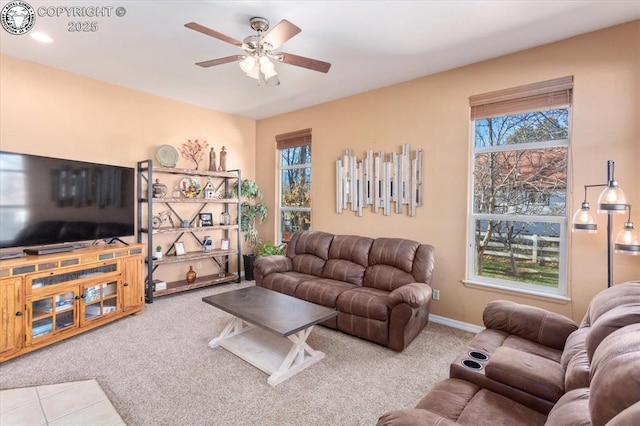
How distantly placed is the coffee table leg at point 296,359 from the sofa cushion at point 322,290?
1.97 feet

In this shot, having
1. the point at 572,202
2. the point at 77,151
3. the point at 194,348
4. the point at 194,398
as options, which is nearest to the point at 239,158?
the point at 77,151

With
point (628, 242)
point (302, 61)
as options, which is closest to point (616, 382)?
point (628, 242)

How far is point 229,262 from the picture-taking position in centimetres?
550

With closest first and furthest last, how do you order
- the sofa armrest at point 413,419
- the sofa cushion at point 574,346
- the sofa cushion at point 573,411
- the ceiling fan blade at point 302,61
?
the sofa cushion at point 573,411 → the sofa armrest at point 413,419 → the sofa cushion at point 574,346 → the ceiling fan blade at point 302,61

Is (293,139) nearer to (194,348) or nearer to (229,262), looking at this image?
(229,262)

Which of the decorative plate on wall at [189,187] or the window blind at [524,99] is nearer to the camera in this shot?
the window blind at [524,99]

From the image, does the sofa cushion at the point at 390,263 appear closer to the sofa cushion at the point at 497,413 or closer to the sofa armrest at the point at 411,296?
the sofa armrest at the point at 411,296

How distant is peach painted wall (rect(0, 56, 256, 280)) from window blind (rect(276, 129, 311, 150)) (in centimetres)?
110

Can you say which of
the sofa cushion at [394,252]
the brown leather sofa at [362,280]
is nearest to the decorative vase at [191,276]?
the brown leather sofa at [362,280]

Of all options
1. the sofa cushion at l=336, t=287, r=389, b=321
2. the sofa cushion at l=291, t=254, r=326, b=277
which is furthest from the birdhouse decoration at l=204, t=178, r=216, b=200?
the sofa cushion at l=336, t=287, r=389, b=321

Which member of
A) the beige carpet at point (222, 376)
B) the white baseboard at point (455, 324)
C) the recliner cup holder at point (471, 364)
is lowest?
the beige carpet at point (222, 376)

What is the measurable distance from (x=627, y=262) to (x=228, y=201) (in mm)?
4873

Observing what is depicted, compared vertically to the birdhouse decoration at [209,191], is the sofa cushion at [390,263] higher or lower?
lower

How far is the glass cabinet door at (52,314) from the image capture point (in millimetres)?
2795
